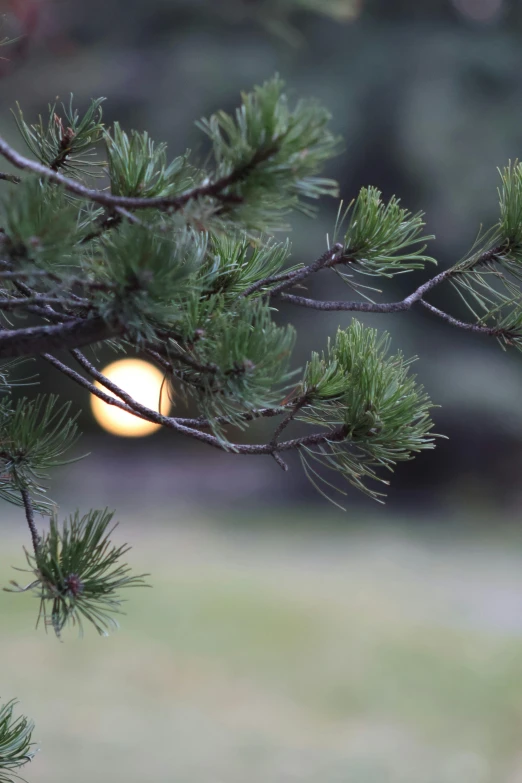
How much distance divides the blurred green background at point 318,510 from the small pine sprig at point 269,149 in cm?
134

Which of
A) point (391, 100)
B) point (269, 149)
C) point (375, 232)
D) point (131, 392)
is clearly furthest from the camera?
point (391, 100)

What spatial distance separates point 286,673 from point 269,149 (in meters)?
1.60

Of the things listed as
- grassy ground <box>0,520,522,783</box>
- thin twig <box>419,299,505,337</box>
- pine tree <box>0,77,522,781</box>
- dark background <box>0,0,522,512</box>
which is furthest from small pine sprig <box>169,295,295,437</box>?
dark background <box>0,0,522,512</box>

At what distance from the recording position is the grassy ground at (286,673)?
1.38 meters

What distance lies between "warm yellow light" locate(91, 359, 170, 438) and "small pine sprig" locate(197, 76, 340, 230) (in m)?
1.98

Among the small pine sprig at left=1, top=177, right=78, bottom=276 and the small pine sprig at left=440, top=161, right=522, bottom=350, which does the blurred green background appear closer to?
the small pine sprig at left=440, top=161, right=522, bottom=350

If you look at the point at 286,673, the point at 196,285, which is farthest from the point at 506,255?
the point at 286,673

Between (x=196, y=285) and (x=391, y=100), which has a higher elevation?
(x=391, y=100)

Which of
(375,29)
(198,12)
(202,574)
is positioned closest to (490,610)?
(202,574)

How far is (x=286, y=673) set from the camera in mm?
1693

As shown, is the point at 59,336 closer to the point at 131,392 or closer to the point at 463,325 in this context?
the point at 463,325

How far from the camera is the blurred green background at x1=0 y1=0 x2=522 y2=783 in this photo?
1.53m

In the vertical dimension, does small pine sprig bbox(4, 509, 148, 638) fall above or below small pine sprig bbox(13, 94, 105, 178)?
below

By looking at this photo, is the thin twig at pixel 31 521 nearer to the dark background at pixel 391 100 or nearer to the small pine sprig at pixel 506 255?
the small pine sprig at pixel 506 255
